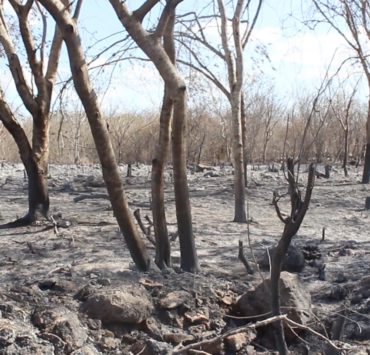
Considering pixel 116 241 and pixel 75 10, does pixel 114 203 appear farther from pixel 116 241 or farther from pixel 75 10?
pixel 75 10

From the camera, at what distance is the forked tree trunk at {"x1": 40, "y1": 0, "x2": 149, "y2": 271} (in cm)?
628

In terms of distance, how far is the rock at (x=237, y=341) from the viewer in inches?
216

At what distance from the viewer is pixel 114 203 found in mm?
6730

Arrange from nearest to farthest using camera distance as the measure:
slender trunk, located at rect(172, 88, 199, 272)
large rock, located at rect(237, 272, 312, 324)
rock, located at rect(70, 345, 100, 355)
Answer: rock, located at rect(70, 345, 100, 355)
large rock, located at rect(237, 272, 312, 324)
slender trunk, located at rect(172, 88, 199, 272)

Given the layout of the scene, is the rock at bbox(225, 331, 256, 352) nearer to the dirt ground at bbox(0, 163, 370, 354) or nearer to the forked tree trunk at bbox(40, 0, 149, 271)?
the dirt ground at bbox(0, 163, 370, 354)

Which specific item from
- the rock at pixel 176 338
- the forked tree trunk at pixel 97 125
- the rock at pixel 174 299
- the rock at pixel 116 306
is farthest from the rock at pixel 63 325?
the forked tree trunk at pixel 97 125

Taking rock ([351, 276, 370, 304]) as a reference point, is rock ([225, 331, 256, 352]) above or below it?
below

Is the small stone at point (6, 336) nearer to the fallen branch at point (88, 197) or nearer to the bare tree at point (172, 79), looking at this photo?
the bare tree at point (172, 79)

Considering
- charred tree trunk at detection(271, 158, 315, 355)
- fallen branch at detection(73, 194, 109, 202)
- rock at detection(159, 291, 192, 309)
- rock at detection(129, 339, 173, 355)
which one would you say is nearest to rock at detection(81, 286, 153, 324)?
rock at detection(159, 291, 192, 309)

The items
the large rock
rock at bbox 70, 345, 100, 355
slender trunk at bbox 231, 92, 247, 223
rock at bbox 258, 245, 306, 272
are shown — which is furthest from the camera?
slender trunk at bbox 231, 92, 247, 223

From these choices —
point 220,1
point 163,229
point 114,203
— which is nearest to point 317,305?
point 163,229

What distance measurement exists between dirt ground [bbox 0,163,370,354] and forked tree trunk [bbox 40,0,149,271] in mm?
320

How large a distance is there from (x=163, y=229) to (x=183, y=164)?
0.62 meters

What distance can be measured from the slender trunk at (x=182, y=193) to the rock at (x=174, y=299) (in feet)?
3.75
